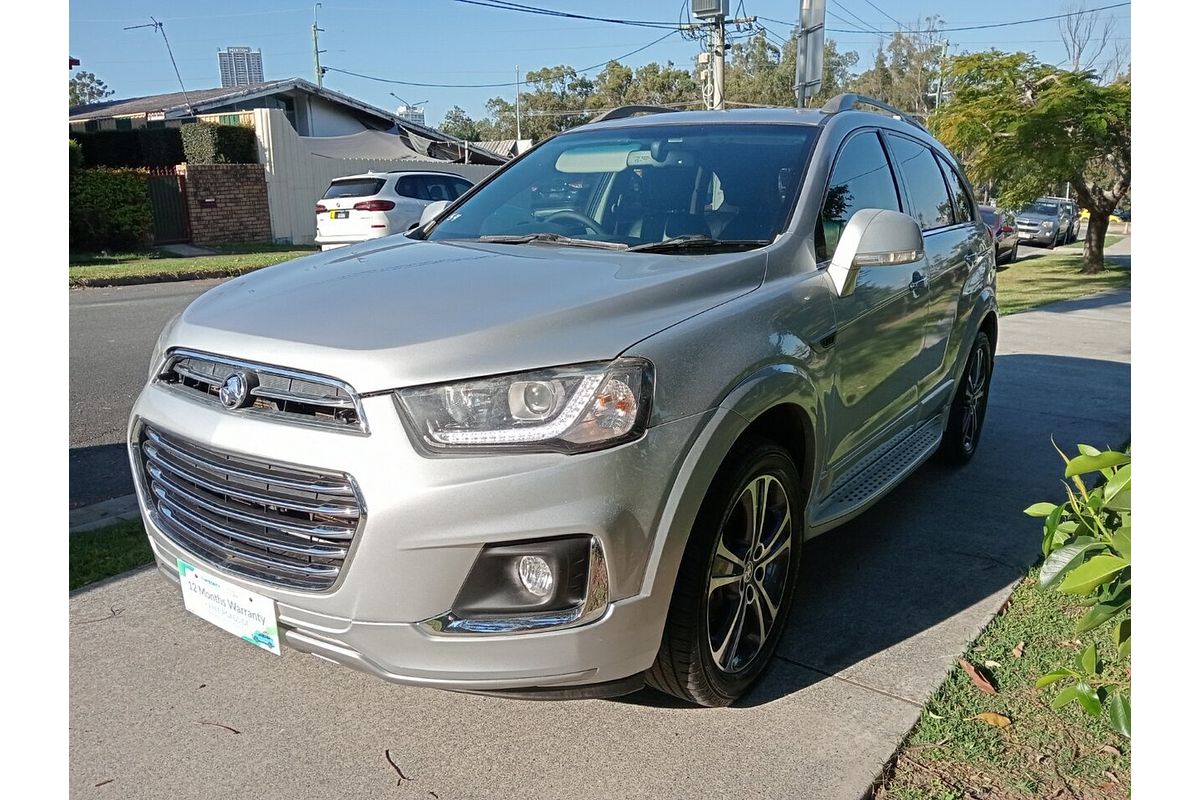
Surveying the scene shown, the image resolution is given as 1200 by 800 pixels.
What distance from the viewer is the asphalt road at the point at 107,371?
525cm

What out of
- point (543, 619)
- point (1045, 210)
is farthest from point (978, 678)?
point (1045, 210)

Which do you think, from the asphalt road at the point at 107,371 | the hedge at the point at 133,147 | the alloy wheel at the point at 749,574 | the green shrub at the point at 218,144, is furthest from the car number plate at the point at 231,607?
the hedge at the point at 133,147

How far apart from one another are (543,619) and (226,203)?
22.9 meters

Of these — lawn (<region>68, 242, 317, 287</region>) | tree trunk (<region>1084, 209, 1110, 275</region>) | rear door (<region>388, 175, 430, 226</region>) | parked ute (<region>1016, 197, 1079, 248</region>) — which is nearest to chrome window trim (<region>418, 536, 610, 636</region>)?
lawn (<region>68, 242, 317, 287</region>)

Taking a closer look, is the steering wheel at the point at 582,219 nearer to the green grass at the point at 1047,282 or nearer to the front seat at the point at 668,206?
the front seat at the point at 668,206

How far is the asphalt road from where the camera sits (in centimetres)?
525

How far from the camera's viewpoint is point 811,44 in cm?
1005

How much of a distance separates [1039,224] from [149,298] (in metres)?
24.4

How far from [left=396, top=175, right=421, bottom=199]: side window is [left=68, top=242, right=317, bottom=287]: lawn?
2522 millimetres

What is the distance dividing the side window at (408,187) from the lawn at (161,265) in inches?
99.3

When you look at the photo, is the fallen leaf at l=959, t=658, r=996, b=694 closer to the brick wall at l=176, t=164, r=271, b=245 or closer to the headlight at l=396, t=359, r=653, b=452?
the headlight at l=396, t=359, r=653, b=452

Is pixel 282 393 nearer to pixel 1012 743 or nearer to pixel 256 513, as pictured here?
pixel 256 513

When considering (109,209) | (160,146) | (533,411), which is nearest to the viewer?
(533,411)

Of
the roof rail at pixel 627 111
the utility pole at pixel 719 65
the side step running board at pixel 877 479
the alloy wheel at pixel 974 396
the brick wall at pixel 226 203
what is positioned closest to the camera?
the side step running board at pixel 877 479
